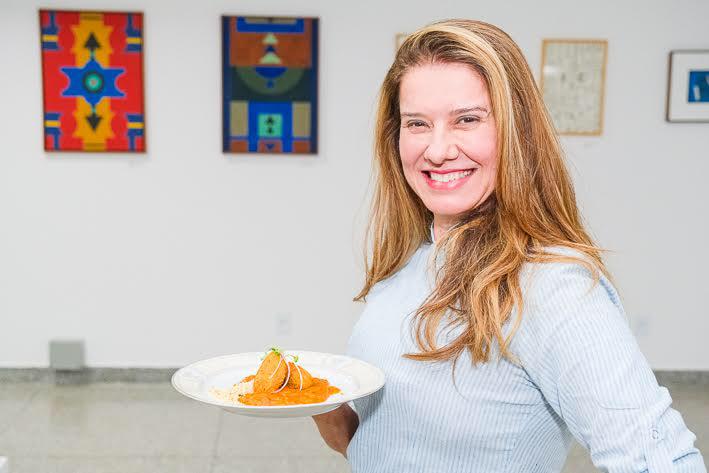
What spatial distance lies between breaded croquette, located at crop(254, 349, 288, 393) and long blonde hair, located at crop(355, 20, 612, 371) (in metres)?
0.25

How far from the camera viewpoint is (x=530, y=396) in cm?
97

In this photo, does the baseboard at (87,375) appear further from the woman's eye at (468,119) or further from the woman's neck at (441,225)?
the woman's eye at (468,119)

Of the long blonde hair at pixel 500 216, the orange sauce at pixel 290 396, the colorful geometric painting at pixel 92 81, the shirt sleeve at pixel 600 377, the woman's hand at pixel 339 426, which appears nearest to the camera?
the shirt sleeve at pixel 600 377

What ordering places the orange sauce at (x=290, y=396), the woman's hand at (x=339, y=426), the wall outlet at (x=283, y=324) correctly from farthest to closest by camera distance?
1. the wall outlet at (x=283, y=324)
2. the woman's hand at (x=339, y=426)
3. the orange sauce at (x=290, y=396)

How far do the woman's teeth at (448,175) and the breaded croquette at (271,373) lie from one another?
0.41m

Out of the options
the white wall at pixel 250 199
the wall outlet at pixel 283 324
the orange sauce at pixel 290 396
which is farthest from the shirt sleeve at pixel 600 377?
the wall outlet at pixel 283 324

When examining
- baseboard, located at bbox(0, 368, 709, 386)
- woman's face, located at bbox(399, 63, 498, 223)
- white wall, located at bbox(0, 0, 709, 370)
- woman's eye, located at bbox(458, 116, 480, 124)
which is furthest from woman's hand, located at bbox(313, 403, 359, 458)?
baseboard, located at bbox(0, 368, 709, 386)

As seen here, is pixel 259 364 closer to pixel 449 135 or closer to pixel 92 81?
→ pixel 449 135

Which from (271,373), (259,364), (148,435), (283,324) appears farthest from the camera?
(283,324)

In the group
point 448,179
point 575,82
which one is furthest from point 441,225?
point 575,82

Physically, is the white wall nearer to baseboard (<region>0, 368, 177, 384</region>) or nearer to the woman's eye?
baseboard (<region>0, 368, 177, 384</region>)

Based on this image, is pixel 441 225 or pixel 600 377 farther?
pixel 441 225

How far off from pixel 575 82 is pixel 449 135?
10.4 ft

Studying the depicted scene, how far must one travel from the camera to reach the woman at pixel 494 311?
2.72 feet
